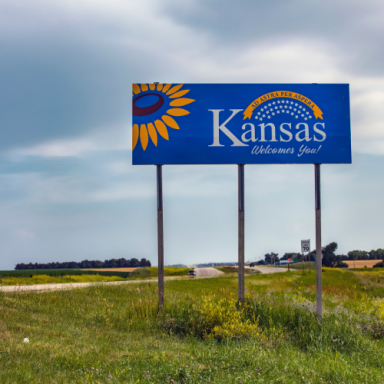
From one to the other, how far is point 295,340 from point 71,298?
8560 millimetres

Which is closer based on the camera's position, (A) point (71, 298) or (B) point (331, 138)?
(B) point (331, 138)

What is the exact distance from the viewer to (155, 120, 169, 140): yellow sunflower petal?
968 cm

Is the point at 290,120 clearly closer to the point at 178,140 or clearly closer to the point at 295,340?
the point at 178,140

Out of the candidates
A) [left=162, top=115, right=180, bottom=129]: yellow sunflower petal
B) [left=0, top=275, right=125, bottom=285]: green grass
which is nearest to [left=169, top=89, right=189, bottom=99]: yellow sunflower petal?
[left=162, top=115, right=180, bottom=129]: yellow sunflower petal

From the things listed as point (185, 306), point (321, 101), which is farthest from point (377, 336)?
point (321, 101)

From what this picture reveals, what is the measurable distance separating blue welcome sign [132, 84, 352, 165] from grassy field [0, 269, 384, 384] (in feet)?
13.1

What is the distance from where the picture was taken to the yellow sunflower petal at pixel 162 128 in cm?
968

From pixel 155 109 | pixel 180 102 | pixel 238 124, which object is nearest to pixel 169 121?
pixel 155 109

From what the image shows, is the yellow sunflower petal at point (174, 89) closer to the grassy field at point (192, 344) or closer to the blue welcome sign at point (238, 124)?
the blue welcome sign at point (238, 124)

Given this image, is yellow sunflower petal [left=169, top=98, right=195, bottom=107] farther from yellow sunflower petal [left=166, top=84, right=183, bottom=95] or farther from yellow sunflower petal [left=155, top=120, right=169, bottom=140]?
yellow sunflower petal [left=155, top=120, right=169, bottom=140]

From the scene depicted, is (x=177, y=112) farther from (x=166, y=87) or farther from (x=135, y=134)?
(x=135, y=134)

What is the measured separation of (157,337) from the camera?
7.62 metres

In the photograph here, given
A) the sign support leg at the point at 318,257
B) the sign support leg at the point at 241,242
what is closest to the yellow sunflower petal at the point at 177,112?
the sign support leg at the point at 241,242

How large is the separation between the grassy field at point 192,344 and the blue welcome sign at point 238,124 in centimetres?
399
